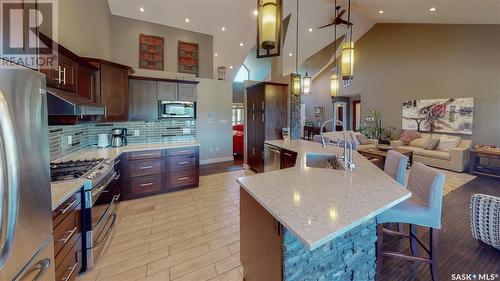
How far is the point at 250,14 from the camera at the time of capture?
5691 mm

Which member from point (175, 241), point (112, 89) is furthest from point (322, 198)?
point (112, 89)

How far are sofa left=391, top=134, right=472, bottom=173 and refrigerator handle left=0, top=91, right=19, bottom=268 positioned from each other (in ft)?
24.0

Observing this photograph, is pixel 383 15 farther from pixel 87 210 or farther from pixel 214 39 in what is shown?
pixel 87 210

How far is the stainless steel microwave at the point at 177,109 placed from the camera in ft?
13.1

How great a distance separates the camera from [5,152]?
0.75 meters

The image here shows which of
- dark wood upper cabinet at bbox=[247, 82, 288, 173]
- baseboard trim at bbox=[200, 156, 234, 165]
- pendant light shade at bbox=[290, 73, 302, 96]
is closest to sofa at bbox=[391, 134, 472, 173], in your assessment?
pendant light shade at bbox=[290, 73, 302, 96]

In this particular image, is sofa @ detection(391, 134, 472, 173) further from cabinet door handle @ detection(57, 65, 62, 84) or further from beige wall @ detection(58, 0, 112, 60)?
beige wall @ detection(58, 0, 112, 60)

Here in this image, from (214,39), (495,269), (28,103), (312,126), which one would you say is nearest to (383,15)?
(214,39)

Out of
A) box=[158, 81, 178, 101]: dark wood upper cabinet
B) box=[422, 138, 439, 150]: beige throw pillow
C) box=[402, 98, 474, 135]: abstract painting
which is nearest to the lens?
box=[158, 81, 178, 101]: dark wood upper cabinet

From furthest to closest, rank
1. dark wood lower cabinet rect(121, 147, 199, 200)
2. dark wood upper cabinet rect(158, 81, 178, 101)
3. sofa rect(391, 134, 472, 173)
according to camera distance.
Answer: sofa rect(391, 134, 472, 173)
dark wood upper cabinet rect(158, 81, 178, 101)
dark wood lower cabinet rect(121, 147, 199, 200)

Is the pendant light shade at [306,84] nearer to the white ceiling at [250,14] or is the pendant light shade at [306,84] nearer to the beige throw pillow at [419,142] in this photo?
the white ceiling at [250,14]

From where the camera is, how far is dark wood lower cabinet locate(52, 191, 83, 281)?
1.43 meters

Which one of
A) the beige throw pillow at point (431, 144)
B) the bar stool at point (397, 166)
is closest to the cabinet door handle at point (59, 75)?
the bar stool at point (397, 166)

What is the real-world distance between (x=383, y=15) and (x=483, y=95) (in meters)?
3.36
